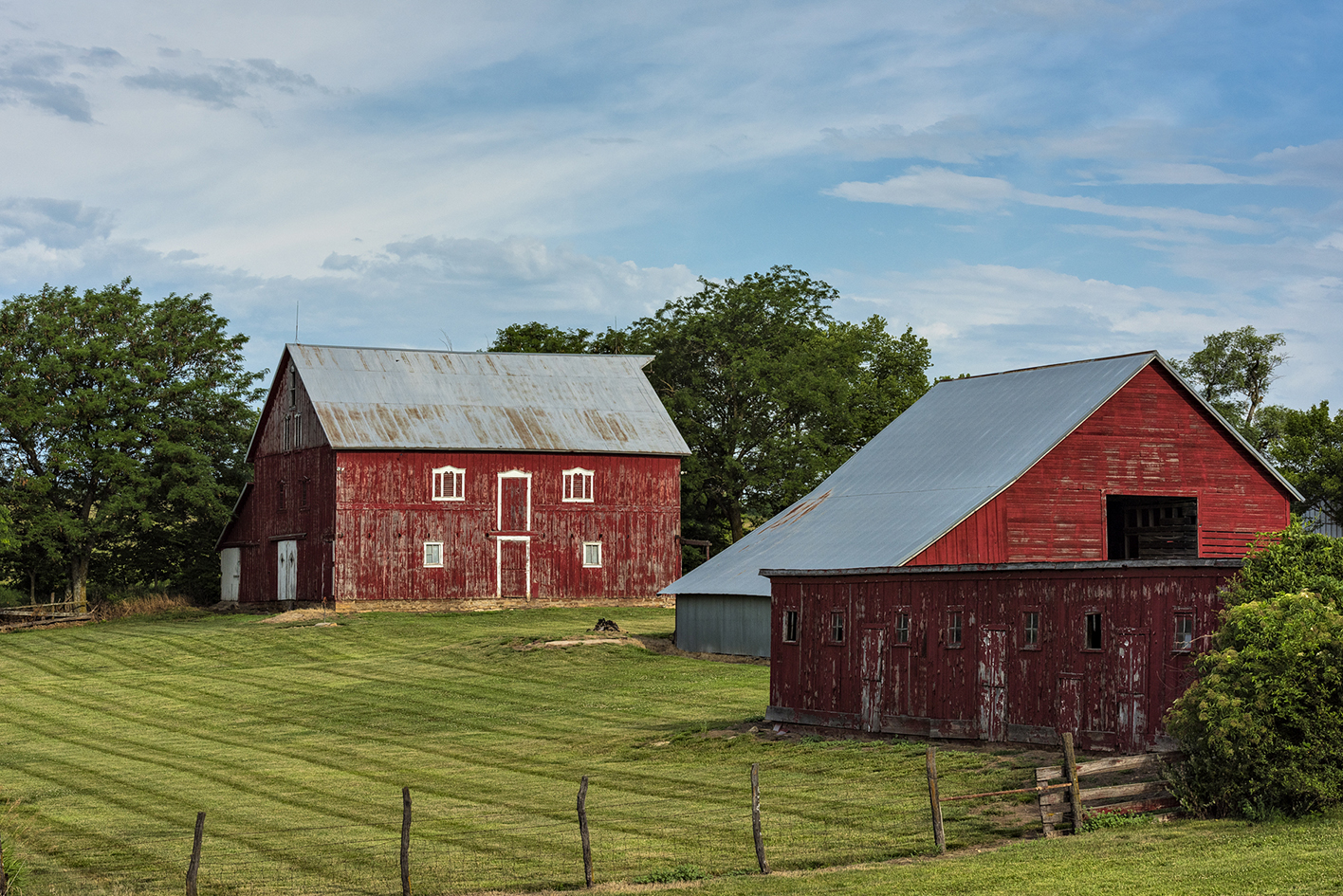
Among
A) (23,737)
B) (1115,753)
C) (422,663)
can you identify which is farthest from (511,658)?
(1115,753)

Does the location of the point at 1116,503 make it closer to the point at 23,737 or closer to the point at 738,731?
the point at 738,731

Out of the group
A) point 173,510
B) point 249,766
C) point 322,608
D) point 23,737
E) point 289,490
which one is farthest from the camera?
point 173,510

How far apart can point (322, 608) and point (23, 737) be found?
83.3 feet

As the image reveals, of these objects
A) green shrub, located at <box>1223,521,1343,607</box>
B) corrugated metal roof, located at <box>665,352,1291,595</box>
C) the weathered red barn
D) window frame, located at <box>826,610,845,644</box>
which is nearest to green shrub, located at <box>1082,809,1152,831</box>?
green shrub, located at <box>1223,521,1343,607</box>

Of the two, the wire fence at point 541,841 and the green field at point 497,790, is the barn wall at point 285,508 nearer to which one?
the green field at point 497,790

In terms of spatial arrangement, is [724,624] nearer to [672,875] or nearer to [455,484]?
[455,484]

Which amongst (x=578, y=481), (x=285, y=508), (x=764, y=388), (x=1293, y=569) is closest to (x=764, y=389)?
(x=764, y=388)

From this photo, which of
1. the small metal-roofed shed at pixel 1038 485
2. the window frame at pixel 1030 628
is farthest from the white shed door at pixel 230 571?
the window frame at pixel 1030 628

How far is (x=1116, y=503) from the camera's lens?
4584 centimetres

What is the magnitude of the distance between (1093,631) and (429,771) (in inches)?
496

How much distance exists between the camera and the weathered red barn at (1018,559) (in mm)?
24906

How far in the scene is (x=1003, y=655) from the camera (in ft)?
89.1

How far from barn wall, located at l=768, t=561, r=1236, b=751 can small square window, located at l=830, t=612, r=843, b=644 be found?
0.12m

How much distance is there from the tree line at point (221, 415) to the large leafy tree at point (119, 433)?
0.09 meters
